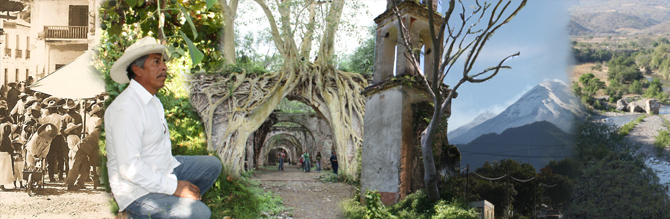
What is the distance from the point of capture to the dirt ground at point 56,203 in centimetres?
235

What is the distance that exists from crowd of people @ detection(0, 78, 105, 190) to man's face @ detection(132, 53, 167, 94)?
167 cm

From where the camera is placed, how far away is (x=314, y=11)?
10875 millimetres

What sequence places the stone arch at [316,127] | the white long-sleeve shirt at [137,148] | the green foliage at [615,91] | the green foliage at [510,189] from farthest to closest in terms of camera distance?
the stone arch at [316,127]
the green foliage at [510,189]
the green foliage at [615,91]
the white long-sleeve shirt at [137,148]

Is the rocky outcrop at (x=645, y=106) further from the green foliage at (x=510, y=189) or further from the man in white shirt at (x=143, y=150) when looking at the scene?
the man in white shirt at (x=143, y=150)

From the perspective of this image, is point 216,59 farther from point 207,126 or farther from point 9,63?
point 207,126

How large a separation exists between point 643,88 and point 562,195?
5.10 meters

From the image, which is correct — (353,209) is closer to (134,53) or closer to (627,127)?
(134,53)

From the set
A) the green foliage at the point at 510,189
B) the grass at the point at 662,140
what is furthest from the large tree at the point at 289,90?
the grass at the point at 662,140

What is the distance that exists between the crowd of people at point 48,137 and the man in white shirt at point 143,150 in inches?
63.9

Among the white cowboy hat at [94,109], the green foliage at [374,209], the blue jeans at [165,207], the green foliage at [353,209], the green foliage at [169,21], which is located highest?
the green foliage at [169,21]

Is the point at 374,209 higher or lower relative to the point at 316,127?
lower

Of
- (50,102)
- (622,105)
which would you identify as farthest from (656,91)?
(50,102)

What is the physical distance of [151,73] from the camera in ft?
3.89

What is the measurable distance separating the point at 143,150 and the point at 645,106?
958 cm
